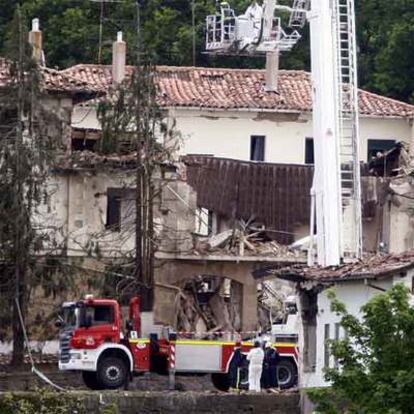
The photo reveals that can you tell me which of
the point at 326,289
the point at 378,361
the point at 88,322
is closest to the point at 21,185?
the point at 88,322

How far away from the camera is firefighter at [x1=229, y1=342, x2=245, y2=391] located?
56.0 metres

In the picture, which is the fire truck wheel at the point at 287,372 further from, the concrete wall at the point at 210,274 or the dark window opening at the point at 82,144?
the dark window opening at the point at 82,144

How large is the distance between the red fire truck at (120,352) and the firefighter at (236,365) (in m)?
0.13

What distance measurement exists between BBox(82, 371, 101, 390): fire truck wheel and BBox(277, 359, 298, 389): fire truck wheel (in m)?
4.20

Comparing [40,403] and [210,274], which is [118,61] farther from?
[40,403]

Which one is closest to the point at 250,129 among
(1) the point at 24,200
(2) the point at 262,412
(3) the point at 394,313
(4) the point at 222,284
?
(4) the point at 222,284

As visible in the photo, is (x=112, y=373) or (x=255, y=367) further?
(x=112, y=373)

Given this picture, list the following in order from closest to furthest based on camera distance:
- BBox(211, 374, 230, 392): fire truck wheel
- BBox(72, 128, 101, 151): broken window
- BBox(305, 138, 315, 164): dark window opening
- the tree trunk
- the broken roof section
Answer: the broken roof section → BBox(211, 374, 230, 392): fire truck wheel → the tree trunk → BBox(72, 128, 101, 151): broken window → BBox(305, 138, 315, 164): dark window opening

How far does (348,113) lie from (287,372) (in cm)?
608

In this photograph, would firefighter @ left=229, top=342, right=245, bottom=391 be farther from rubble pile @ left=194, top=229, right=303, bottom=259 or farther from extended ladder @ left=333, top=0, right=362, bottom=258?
rubble pile @ left=194, top=229, right=303, bottom=259

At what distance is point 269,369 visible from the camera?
2205 inches

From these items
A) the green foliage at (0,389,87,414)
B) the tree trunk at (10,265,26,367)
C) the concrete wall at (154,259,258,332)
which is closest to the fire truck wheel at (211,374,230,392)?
the tree trunk at (10,265,26,367)

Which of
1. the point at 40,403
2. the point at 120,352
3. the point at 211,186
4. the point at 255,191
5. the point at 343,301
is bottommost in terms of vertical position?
the point at 40,403

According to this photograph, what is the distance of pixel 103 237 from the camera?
66.2 meters
